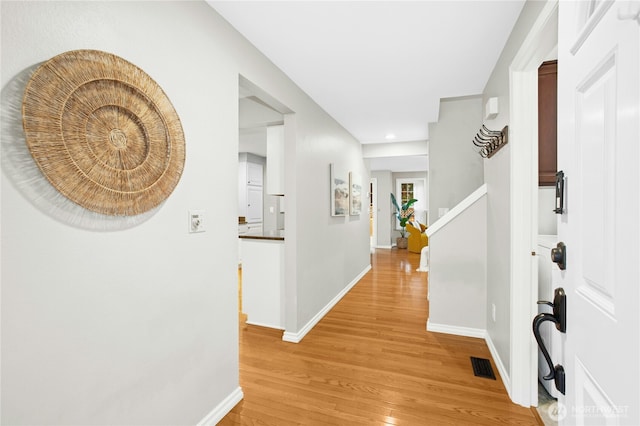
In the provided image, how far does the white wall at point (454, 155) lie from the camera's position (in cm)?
355

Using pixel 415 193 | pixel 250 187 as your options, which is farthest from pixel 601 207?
pixel 415 193

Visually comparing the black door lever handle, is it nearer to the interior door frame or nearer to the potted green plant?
the interior door frame

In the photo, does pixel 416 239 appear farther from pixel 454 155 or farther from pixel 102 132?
pixel 102 132

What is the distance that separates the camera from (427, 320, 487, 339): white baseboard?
2832mm

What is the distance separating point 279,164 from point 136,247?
1852 mm

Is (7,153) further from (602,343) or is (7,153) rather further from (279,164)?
(279,164)

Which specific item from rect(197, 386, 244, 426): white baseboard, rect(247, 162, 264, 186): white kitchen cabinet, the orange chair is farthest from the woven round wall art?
the orange chair

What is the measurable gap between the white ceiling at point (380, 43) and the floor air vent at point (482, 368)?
234 centimetres

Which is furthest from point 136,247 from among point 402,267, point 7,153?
point 402,267

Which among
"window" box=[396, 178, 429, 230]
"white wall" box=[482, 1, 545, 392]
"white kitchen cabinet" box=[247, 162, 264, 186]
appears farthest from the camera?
"window" box=[396, 178, 429, 230]

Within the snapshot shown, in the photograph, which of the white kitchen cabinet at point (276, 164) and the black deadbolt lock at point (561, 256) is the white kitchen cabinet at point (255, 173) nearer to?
the white kitchen cabinet at point (276, 164)

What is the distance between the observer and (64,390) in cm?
103

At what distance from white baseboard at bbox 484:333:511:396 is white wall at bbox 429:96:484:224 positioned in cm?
162

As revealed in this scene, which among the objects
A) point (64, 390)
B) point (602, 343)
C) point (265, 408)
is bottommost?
point (265, 408)
